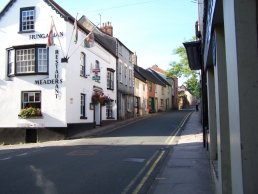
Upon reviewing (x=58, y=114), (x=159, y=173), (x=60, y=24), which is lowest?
(x=159, y=173)

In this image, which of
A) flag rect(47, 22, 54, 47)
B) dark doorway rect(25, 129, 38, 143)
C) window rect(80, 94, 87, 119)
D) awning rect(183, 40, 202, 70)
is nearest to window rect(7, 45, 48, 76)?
flag rect(47, 22, 54, 47)

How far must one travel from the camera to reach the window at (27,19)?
27.3m

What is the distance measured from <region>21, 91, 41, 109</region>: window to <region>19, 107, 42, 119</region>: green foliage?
0.61 metres

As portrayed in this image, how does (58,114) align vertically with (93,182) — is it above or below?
above

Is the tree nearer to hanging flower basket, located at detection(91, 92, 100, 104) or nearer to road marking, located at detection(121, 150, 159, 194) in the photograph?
hanging flower basket, located at detection(91, 92, 100, 104)

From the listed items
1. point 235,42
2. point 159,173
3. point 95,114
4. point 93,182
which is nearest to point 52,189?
point 93,182

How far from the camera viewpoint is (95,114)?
32938 mm

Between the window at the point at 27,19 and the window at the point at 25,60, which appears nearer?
the window at the point at 25,60

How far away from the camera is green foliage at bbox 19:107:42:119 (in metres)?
25.9

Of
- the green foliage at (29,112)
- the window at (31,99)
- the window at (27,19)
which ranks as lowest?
the green foliage at (29,112)

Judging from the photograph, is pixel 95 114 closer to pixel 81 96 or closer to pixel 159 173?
pixel 81 96

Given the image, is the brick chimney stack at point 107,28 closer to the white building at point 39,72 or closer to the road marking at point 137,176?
the white building at point 39,72

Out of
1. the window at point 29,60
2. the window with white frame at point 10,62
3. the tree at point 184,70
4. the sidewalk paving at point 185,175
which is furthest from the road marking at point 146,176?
the tree at point 184,70

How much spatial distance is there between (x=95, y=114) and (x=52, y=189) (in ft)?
78.3
